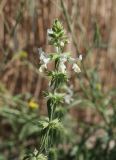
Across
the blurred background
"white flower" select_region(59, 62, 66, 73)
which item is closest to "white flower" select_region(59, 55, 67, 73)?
"white flower" select_region(59, 62, 66, 73)

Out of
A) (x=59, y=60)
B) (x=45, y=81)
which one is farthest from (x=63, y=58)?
(x=45, y=81)

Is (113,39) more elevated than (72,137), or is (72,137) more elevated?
(113,39)

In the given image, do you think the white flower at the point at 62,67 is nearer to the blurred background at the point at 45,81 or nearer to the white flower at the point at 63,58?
the white flower at the point at 63,58

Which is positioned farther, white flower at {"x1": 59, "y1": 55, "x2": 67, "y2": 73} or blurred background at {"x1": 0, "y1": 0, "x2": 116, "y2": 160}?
blurred background at {"x1": 0, "y1": 0, "x2": 116, "y2": 160}

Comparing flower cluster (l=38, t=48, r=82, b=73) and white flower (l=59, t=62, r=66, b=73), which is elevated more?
flower cluster (l=38, t=48, r=82, b=73)

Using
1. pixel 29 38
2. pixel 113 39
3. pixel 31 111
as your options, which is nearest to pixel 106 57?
pixel 113 39

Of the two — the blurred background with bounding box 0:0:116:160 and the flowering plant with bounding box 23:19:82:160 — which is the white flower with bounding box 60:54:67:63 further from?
the blurred background with bounding box 0:0:116:160

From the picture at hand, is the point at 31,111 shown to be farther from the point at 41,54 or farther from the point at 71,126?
the point at 41,54

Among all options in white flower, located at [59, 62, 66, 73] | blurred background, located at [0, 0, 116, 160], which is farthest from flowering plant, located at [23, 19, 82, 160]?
blurred background, located at [0, 0, 116, 160]

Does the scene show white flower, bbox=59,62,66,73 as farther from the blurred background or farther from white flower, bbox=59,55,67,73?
the blurred background
